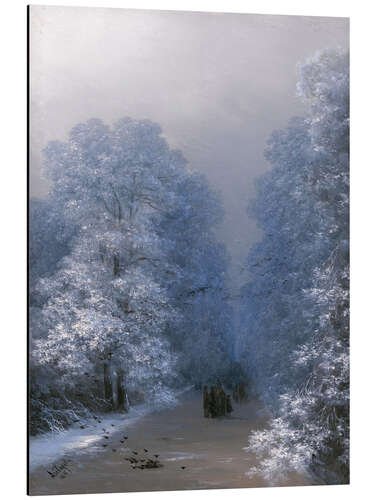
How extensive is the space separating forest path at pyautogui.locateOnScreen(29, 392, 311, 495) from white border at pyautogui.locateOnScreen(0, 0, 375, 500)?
12 centimetres

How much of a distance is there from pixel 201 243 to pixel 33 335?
1.49 m

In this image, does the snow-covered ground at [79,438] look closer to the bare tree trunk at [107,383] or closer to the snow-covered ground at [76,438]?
the snow-covered ground at [76,438]

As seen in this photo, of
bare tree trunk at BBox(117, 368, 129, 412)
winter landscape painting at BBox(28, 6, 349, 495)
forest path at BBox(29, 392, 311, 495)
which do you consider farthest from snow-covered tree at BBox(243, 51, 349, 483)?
bare tree trunk at BBox(117, 368, 129, 412)

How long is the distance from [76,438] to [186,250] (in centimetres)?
167

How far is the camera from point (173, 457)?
6098 mm

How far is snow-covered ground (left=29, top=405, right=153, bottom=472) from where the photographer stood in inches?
234

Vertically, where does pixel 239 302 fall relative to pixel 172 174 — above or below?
below

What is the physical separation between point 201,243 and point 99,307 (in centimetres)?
95

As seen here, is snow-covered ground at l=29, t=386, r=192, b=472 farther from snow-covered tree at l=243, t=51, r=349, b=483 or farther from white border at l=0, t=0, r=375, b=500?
snow-covered tree at l=243, t=51, r=349, b=483

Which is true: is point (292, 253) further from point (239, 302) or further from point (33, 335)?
point (33, 335)
